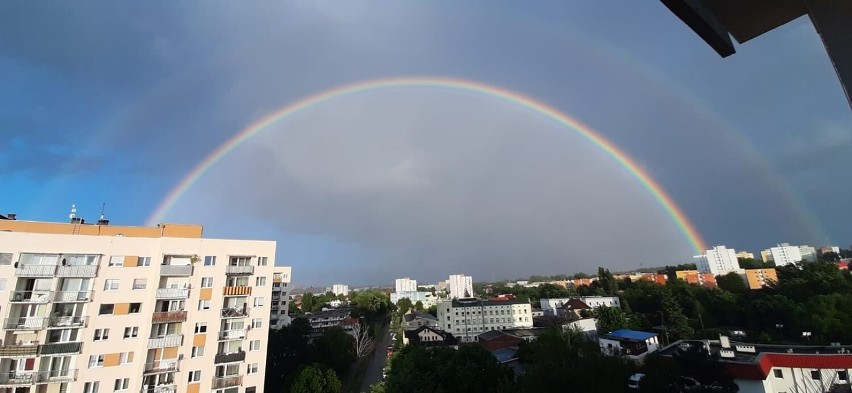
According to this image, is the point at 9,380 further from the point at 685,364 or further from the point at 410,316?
the point at 410,316

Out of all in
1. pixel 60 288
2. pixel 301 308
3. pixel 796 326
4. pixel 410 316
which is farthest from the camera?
pixel 301 308

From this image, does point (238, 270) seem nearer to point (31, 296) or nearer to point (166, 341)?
point (166, 341)

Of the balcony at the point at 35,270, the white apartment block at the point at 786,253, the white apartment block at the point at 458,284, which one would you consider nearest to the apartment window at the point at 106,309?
the balcony at the point at 35,270

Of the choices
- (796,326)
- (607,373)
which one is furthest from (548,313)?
(607,373)

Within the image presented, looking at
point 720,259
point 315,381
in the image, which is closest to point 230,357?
point 315,381

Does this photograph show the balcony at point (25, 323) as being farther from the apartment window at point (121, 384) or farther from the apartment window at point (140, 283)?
the apartment window at point (121, 384)
